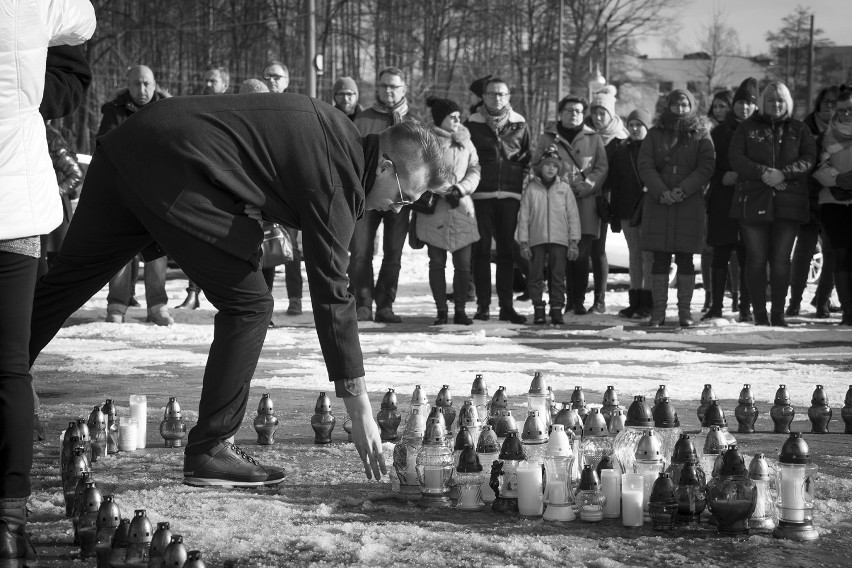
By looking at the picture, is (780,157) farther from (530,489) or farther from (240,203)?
(240,203)

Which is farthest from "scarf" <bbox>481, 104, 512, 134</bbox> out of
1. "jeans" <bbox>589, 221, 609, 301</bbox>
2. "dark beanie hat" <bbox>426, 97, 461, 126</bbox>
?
"jeans" <bbox>589, 221, 609, 301</bbox>

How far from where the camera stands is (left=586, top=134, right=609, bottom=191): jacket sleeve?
13.5 meters

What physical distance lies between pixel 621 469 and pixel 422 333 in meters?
6.93

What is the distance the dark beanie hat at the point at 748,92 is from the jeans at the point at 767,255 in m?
1.68

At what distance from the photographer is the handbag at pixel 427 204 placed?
1274 centimetres

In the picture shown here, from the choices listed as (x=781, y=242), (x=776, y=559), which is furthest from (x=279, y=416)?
(x=781, y=242)

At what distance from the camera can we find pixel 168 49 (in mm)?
39438

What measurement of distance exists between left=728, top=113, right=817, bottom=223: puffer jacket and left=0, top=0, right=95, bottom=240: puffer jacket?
9.54 meters

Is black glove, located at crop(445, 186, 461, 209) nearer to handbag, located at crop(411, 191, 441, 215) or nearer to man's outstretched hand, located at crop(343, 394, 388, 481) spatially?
handbag, located at crop(411, 191, 441, 215)

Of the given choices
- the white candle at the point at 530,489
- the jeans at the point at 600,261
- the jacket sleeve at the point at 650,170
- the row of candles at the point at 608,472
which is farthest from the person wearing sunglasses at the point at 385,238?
the white candle at the point at 530,489

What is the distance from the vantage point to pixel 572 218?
1315cm

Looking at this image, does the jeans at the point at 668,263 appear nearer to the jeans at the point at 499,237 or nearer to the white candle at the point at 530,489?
the jeans at the point at 499,237

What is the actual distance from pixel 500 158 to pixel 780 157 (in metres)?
3.14

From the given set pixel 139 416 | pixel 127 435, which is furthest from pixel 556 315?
pixel 127 435
